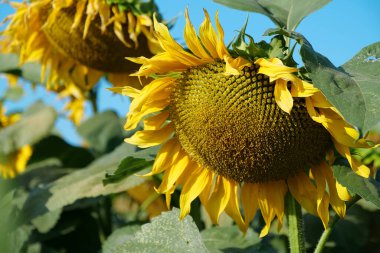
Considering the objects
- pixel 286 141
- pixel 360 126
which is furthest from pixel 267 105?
pixel 360 126

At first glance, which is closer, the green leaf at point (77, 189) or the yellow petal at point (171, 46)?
the yellow petal at point (171, 46)

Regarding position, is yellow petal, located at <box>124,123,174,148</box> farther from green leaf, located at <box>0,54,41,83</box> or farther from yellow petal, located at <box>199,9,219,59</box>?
green leaf, located at <box>0,54,41,83</box>

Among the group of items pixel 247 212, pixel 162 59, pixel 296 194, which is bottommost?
pixel 247 212

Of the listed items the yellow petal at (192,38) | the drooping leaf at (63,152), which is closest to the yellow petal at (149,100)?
the yellow petal at (192,38)

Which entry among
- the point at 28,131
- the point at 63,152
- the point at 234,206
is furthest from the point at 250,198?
the point at 28,131

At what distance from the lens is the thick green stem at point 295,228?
4.54 ft

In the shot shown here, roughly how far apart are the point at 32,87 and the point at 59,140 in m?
0.64

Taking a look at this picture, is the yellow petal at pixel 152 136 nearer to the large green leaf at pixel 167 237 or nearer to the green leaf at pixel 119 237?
the large green leaf at pixel 167 237

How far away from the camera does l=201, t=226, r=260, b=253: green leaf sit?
1736 millimetres

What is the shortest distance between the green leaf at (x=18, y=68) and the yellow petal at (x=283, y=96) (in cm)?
206

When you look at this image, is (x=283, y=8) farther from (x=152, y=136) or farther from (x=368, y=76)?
(x=152, y=136)

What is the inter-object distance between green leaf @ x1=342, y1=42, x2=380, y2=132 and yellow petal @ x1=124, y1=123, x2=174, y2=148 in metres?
0.49

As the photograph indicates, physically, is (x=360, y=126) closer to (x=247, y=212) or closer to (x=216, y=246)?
(x=247, y=212)

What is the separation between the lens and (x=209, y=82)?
1.38 m
